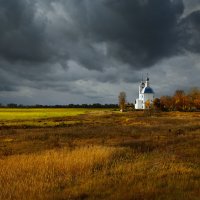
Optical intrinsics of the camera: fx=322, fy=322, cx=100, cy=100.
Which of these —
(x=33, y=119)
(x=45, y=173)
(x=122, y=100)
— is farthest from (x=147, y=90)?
(x=45, y=173)

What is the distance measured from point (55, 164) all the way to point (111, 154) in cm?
414

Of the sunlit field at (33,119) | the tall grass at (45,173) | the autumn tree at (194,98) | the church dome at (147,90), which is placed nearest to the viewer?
the tall grass at (45,173)

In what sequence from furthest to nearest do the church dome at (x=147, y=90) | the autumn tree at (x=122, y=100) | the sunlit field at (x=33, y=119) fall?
the church dome at (x=147, y=90)
the autumn tree at (x=122, y=100)
the sunlit field at (x=33, y=119)

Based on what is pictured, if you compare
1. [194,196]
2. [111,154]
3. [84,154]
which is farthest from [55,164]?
[194,196]

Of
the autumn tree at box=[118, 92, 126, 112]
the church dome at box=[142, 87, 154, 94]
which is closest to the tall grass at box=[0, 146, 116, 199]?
the autumn tree at box=[118, 92, 126, 112]

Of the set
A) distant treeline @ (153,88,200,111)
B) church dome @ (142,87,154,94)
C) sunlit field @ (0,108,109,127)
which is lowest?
sunlit field @ (0,108,109,127)

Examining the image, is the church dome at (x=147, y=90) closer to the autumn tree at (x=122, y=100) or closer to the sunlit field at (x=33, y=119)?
the autumn tree at (x=122, y=100)

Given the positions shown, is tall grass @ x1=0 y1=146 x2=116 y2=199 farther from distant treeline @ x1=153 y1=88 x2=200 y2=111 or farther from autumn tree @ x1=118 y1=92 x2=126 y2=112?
autumn tree @ x1=118 y1=92 x2=126 y2=112

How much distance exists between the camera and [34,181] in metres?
12.0

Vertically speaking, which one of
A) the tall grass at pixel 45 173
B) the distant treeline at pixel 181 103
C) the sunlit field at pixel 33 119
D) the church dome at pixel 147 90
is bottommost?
the tall grass at pixel 45 173

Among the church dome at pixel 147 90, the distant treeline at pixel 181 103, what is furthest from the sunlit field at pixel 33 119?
the church dome at pixel 147 90

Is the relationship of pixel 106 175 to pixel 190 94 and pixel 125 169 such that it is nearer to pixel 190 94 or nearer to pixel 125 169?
pixel 125 169

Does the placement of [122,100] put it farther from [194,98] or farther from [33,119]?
[33,119]

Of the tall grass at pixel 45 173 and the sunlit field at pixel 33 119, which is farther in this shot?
the sunlit field at pixel 33 119
